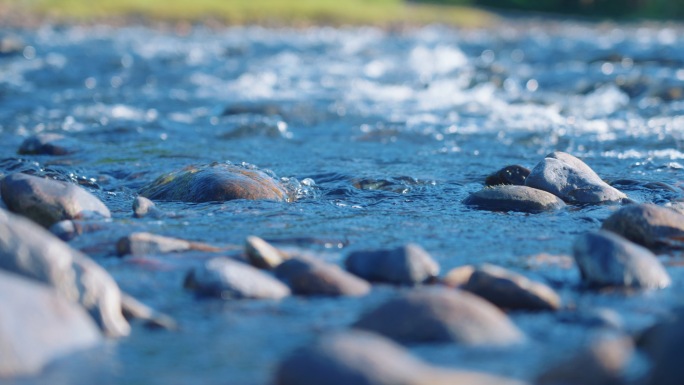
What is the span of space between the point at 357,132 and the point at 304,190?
10.5 feet

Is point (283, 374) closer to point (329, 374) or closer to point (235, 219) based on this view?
point (329, 374)

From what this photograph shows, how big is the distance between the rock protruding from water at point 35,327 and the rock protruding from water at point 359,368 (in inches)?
29.8

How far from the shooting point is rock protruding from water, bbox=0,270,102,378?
9.16ft

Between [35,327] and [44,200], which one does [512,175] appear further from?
[35,327]

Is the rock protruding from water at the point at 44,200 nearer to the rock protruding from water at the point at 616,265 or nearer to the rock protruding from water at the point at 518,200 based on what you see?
the rock protruding from water at the point at 518,200

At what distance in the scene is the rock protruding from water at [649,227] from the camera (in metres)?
4.48

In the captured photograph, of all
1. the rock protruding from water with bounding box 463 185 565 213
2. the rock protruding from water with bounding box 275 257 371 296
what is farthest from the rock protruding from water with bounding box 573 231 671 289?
the rock protruding from water with bounding box 463 185 565 213

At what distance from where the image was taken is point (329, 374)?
8.32ft

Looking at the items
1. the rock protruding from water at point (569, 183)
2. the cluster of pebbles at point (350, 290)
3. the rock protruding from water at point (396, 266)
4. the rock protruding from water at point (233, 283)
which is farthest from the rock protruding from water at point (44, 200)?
the rock protruding from water at point (569, 183)

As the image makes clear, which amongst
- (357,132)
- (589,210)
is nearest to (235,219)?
(589,210)

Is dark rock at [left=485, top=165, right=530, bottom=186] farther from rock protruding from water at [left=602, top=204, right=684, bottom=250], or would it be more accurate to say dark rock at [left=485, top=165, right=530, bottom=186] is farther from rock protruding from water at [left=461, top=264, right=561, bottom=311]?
rock protruding from water at [left=461, top=264, right=561, bottom=311]

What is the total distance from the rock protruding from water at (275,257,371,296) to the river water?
0.08m

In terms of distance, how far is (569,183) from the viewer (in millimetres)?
5719

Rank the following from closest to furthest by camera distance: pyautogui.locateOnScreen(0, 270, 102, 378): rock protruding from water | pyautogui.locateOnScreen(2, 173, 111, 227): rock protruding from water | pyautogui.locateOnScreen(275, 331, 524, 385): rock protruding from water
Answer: pyautogui.locateOnScreen(275, 331, 524, 385): rock protruding from water → pyautogui.locateOnScreen(0, 270, 102, 378): rock protruding from water → pyautogui.locateOnScreen(2, 173, 111, 227): rock protruding from water
